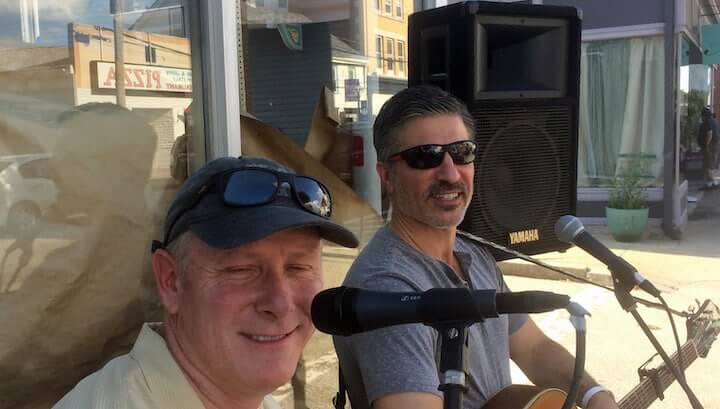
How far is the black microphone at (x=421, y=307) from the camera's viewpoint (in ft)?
3.08

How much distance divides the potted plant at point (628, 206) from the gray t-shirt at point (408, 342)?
6.51 metres

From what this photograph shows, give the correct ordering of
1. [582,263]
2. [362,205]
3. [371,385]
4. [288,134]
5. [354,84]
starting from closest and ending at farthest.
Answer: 1. [371,385]
2. [288,134]
3. [362,205]
4. [354,84]
5. [582,263]

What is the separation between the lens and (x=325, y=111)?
11.0 feet

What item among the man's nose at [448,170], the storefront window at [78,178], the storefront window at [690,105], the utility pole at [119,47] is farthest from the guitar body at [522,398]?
the storefront window at [690,105]

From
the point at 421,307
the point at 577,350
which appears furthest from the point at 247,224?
the point at 577,350

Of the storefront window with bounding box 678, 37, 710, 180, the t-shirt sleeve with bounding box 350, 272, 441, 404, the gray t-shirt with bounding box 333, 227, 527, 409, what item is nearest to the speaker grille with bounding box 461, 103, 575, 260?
the gray t-shirt with bounding box 333, 227, 527, 409

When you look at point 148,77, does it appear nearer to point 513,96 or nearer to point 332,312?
point 513,96

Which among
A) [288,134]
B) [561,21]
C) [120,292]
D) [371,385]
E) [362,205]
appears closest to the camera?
[371,385]

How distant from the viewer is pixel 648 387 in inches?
99.0

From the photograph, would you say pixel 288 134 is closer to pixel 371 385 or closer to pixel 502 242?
pixel 502 242

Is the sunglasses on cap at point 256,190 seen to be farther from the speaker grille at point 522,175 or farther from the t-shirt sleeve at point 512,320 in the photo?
the speaker grille at point 522,175

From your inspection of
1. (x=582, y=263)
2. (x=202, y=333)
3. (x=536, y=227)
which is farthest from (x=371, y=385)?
(x=582, y=263)

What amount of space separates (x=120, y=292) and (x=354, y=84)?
1783mm

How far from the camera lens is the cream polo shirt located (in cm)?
Answer: 102
